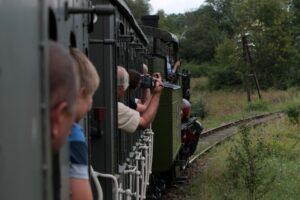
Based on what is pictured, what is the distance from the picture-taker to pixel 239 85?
65.1m

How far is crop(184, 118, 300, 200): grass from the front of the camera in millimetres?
10516

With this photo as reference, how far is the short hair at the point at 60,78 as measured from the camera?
1877mm

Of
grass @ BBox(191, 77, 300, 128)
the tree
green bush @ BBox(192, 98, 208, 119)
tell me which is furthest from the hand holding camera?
the tree

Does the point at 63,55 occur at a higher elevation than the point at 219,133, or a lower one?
higher

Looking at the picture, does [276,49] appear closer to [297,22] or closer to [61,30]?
[297,22]

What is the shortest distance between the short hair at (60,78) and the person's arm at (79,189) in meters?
0.97

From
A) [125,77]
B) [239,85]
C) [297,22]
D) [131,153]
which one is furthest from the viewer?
[297,22]

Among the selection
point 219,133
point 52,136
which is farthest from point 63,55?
point 219,133

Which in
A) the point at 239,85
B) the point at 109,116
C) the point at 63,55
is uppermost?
the point at 63,55

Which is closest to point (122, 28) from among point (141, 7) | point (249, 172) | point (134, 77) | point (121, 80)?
point (134, 77)

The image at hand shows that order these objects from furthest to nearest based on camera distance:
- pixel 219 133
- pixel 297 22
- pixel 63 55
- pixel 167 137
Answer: pixel 297 22 → pixel 219 133 → pixel 167 137 → pixel 63 55

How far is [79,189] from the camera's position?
113 inches

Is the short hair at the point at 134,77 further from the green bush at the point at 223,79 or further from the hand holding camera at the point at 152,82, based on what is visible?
the green bush at the point at 223,79

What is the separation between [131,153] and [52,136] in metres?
4.78
